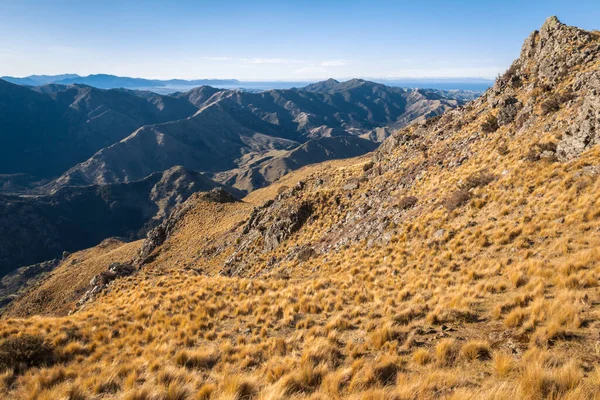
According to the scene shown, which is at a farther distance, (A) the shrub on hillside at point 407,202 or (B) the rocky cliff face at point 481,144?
(A) the shrub on hillside at point 407,202

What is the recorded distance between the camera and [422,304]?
10.9m

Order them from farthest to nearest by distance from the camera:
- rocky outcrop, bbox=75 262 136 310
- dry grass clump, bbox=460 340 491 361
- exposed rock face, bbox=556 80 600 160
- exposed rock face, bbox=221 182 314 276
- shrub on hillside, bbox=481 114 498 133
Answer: exposed rock face, bbox=221 182 314 276, rocky outcrop, bbox=75 262 136 310, shrub on hillside, bbox=481 114 498 133, exposed rock face, bbox=556 80 600 160, dry grass clump, bbox=460 340 491 361

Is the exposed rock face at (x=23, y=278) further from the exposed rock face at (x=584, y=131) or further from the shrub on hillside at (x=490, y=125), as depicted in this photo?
the exposed rock face at (x=584, y=131)

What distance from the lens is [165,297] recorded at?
17484 mm

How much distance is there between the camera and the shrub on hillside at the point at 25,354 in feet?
29.0

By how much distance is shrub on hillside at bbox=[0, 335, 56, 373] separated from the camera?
884 centimetres

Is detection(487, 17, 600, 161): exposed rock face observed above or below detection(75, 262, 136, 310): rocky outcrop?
above

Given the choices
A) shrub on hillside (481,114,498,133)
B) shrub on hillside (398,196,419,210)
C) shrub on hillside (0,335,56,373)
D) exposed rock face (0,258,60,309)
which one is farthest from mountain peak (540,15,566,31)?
exposed rock face (0,258,60,309)

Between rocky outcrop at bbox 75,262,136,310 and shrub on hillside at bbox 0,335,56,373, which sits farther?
rocky outcrop at bbox 75,262,136,310

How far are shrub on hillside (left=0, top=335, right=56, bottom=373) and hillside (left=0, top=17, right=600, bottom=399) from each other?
71 millimetres

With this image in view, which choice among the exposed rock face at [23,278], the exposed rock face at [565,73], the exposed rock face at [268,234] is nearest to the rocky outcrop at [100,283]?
the exposed rock face at [268,234]

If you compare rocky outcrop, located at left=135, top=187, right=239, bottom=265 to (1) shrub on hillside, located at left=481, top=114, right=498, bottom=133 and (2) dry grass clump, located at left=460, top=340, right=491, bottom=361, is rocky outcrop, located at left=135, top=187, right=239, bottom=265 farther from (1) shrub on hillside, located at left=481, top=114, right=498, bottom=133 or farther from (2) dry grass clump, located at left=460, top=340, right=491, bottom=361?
(2) dry grass clump, located at left=460, top=340, right=491, bottom=361

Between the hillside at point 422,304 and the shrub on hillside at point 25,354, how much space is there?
7 centimetres

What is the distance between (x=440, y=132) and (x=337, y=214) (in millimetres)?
17123
